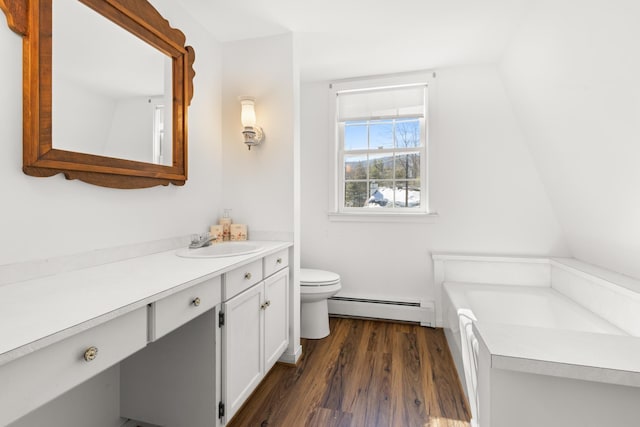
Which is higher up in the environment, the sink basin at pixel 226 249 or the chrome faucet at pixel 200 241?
the chrome faucet at pixel 200 241

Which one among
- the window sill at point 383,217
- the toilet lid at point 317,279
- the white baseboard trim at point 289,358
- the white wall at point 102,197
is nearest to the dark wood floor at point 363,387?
the white baseboard trim at point 289,358

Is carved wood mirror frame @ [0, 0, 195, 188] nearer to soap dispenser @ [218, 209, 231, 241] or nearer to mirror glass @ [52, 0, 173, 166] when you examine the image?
mirror glass @ [52, 0, 173, 166]

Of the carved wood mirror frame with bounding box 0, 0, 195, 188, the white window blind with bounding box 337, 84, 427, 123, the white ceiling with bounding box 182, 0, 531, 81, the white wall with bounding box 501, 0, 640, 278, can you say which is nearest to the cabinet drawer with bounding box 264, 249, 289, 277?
the carved wood mirror frame with bounding box 0, 0, 195, 188

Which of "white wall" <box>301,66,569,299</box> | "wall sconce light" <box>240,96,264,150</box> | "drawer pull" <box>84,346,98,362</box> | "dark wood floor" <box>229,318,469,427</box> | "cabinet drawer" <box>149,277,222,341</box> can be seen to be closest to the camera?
"drawer pull" <box>84,346,98,362</box>

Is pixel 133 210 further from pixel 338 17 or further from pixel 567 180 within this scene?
pixel 567 180

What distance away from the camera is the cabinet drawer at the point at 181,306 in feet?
3.24

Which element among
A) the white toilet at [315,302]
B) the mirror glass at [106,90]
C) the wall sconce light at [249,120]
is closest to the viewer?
the mirror glass at [106,90]

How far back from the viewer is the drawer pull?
77cm

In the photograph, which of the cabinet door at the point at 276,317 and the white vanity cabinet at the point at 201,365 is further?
the cabinet door at the point at 276,317

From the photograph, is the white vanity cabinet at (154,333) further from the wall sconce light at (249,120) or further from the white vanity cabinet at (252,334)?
the wall sconce light at (249,120)

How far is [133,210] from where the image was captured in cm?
153

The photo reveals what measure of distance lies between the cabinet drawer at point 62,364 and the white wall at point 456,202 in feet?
7.27

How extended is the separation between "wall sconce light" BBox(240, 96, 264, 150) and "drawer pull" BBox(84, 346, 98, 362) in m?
1.53

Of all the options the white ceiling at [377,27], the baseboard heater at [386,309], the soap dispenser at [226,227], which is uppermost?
the white ceiling at [377,27]
